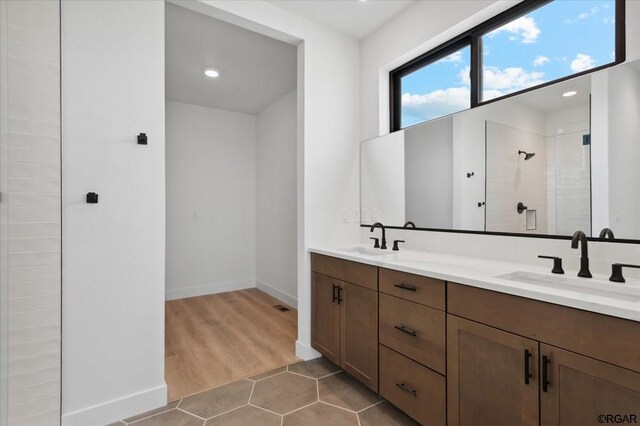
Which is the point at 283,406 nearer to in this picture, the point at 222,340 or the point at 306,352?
the point at 306,352

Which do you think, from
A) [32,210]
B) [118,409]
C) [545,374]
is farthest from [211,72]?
[545,374]

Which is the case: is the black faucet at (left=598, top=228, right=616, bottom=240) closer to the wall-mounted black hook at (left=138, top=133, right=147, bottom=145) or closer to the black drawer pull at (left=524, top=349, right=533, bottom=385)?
the black drawer pull at (left=524, top=349, right=533, bottom=385)

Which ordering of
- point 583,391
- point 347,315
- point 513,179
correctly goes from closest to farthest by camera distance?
point 583,391 → point 513,179 → point 347,315

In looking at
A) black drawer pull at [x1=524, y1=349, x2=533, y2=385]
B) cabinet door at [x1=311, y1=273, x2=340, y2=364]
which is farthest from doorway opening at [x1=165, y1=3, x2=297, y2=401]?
black drawer pull at [x1=524, y1=349, x2=533, y2=385]

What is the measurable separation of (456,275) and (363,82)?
2.08m

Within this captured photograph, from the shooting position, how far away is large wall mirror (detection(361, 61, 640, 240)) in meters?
1.42

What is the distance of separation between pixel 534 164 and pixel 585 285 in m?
0.71

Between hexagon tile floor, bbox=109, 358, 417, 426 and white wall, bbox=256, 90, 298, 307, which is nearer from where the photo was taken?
hexagon tile floor, bbox=109, 358, 417, 426

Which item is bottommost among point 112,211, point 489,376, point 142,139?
point 489,376

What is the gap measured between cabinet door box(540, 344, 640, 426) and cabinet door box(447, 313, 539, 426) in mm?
40

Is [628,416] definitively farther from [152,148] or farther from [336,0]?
[336,0]

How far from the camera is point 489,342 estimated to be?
1271 millimetres

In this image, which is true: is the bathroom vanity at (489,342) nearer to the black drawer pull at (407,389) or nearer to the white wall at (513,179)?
the black drawer pull at (407,389)

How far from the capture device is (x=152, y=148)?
74.2 inches
